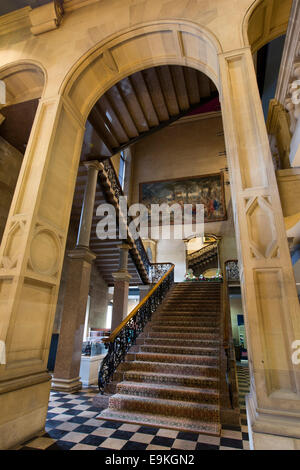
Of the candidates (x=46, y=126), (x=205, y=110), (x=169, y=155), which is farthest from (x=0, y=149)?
(x=205, y=110)

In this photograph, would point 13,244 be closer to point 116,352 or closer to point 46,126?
point 46,126

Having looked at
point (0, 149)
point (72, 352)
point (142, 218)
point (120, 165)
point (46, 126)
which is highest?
point (120, 165)

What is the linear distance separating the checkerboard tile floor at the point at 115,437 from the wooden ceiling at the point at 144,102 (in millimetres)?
6083

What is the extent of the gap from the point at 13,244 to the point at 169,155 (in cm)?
1495

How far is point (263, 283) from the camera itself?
2.08 meters

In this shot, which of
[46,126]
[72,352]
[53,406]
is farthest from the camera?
[72,352]

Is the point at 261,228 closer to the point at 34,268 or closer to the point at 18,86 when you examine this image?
the point at 34,268

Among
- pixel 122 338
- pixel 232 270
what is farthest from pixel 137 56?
pixel 232 270

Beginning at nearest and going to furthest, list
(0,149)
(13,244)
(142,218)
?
(13,244) → (0,149) → (142,218)

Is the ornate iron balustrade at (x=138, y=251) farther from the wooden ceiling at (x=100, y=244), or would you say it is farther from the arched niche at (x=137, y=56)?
the arched niche at (x=137, y=56)

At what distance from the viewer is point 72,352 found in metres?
5.18

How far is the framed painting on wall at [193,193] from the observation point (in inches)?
575

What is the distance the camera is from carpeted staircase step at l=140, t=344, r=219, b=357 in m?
4.75

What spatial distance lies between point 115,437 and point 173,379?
1505mm
